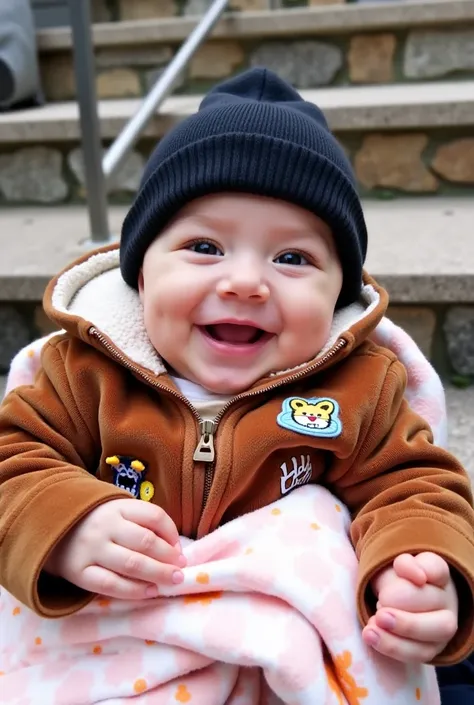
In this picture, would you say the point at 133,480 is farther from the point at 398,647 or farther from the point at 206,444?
the point at 398,647

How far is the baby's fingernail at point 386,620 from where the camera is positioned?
1.84 feet

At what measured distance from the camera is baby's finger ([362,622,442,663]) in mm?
566

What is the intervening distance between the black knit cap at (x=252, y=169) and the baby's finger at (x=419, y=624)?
1.28 ft

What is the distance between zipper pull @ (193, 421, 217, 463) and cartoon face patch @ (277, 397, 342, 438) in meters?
0.07

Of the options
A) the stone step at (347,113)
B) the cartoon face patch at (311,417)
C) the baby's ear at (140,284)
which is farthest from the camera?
the stone step at (347,113)

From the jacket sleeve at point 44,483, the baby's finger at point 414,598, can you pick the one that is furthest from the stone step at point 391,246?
the baby's finger at point 414,598

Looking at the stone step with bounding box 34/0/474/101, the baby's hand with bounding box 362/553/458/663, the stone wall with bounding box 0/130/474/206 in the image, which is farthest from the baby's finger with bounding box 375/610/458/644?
the stone step with bounding box 34/0/474/101

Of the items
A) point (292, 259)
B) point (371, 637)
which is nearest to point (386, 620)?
point (371, 637)

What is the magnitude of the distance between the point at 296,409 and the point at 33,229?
109 centimetres

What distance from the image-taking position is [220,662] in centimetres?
61

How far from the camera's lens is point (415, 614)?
1.86ft

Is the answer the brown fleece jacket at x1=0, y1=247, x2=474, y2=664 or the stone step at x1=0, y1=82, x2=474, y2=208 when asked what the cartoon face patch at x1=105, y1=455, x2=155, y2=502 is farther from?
the stone step at x1=0, y1=82, x2=474, y2=208

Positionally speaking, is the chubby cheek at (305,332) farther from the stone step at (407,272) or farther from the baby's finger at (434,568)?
the stone step at (407,272)

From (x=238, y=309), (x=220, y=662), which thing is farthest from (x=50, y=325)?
(x=220, y=662)
